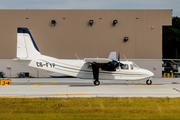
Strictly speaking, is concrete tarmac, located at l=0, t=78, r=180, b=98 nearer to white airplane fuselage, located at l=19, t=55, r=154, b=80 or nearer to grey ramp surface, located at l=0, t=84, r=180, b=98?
grey ramp surface, located at l=0, t=84, r=180, b=98

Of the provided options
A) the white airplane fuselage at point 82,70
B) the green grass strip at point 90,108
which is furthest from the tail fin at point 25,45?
the green grass strip at point 90,108

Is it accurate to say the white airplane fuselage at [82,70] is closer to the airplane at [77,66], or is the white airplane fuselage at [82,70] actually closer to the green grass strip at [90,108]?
the airplane at [77,66]

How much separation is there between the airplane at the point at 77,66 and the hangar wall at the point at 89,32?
42.5 ft

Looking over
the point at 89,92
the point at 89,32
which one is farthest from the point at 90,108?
the point at 89,32

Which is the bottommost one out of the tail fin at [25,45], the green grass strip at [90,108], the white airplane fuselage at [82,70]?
the green grass strip at [90,108]

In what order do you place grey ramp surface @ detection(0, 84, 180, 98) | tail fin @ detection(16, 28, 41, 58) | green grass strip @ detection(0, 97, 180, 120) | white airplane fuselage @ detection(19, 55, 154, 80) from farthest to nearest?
white airplane fuselage @ detection(19, 55, 154, 80) → tail fin @ detection(16, 28, 41, 58) → grey ramp surface @ detection(0, 84, 180, 98) → green grass strip @ detection(0, 97, 180, 120)

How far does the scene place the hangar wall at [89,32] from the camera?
35.4 meters

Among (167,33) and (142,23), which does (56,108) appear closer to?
(142,23)

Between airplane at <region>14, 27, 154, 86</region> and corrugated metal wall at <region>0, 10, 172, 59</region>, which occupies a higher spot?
corrugated metal wall at <region>0, 10, 172, 59</region>

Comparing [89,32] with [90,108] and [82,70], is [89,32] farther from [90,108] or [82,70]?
[90,108]

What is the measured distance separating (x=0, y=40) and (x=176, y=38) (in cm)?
5138

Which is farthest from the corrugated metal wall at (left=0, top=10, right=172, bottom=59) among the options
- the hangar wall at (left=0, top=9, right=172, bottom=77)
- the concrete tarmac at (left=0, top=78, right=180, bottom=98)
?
the concrete tarmac at (left=0, top=78, right=180, bottom=98)

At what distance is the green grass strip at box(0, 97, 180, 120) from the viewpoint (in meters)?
10.0

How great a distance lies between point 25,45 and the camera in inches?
880
